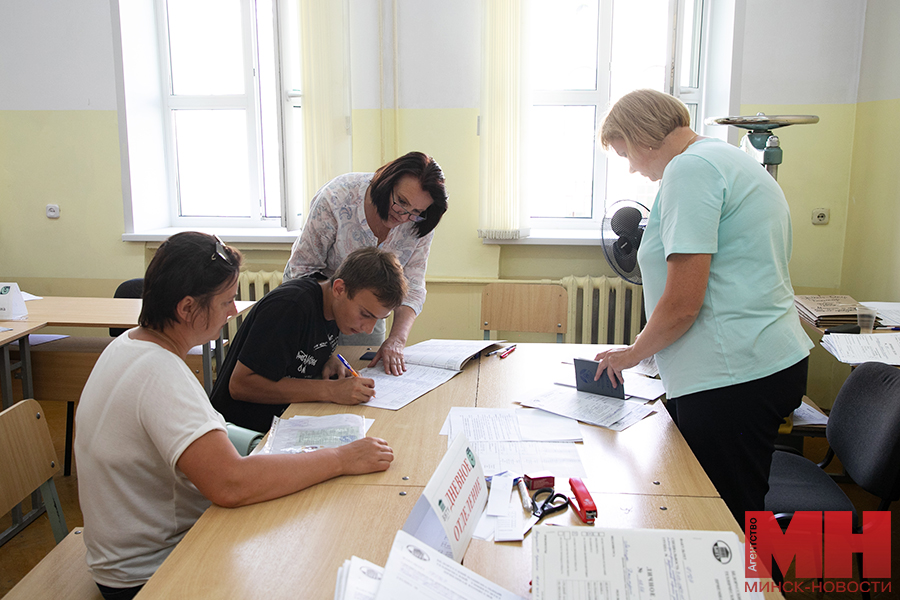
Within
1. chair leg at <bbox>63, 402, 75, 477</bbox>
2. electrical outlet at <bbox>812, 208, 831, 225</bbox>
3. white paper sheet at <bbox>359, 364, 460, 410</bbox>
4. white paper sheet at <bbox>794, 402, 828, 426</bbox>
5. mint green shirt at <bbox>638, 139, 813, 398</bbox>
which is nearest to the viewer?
mint green shirt at <bbox>638, 139, 813, 398</bbox>

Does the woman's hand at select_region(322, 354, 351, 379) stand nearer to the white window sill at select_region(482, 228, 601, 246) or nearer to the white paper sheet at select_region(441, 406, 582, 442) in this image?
the white paper sheet at select_region(441, 406, 582, 442)

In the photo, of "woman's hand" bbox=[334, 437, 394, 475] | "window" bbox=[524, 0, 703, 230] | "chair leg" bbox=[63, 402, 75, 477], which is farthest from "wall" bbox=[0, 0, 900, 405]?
"woman's hand" bbox=[334, 437, 394, 475]

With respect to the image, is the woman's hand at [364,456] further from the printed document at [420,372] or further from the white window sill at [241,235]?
the white window sill at [241,235]

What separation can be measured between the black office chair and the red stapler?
2.60 feet

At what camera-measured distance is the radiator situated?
3650 mm

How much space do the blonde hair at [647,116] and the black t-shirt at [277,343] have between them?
97cm

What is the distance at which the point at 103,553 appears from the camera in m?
1.22

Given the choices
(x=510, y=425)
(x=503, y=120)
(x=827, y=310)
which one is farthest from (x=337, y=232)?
(x=827, y=310)

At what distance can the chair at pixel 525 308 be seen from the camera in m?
3.07

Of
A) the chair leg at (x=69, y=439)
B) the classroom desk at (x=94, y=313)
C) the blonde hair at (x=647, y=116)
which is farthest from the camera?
the chair leg at (x=69, y=439)

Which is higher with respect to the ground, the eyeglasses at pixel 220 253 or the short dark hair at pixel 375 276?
the eyeglasses at pixel 220 253

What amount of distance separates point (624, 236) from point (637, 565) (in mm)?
2245

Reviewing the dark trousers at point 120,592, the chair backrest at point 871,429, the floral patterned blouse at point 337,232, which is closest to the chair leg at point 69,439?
the floral patterned blouse at point 337,232

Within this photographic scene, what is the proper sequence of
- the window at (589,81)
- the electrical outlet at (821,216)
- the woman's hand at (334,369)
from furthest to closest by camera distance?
1. the window at (589,81)
2. the electrical outlet at (821,216)
3. the woman's hand at (334,369)
